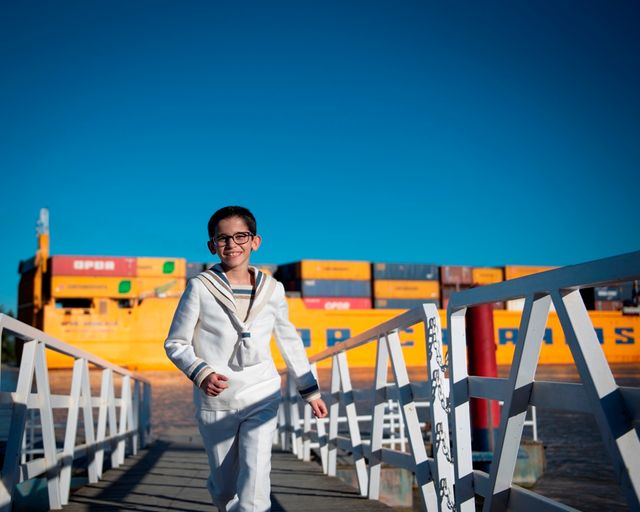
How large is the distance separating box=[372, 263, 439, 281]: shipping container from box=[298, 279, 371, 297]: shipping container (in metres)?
1.13

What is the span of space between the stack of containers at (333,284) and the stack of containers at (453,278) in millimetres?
5094

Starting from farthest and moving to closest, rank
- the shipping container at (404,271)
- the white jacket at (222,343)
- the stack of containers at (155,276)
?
the shipping container at (404,271)
the stack of containers at (155,276)
the white jacket at (222,343)

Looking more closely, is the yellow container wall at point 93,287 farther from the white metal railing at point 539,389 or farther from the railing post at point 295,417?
the white metal railing at point 539,389

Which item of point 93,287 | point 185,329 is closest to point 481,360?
point 185,329

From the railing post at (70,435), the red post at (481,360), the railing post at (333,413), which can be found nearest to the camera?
the railing post at (70,435)

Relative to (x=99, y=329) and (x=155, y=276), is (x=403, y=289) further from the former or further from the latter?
(x=99, y=329)

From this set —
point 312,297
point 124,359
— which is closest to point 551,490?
point 124,359

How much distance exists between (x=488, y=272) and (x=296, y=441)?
38.5 m

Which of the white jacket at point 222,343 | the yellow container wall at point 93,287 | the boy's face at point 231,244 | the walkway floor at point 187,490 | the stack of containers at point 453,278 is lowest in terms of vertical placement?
the walkway floor at point 187,490

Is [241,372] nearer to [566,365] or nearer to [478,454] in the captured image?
[478,454]

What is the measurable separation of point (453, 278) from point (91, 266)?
22.6 metres

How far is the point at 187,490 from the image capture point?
433 cm

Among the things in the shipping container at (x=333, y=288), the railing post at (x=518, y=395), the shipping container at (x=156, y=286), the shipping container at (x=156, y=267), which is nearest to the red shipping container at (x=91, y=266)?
the shipping container at (x=156, y=267)

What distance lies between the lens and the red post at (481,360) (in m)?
5.86
